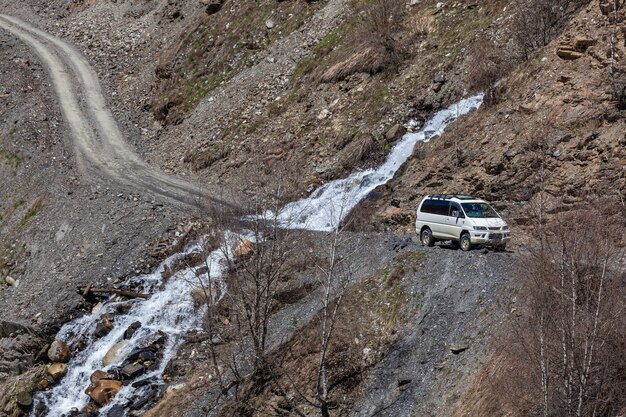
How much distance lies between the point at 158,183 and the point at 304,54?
11.2 metres

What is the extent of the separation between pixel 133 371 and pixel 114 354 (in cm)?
184

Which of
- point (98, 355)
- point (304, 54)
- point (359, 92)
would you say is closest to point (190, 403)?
point (98, 355)

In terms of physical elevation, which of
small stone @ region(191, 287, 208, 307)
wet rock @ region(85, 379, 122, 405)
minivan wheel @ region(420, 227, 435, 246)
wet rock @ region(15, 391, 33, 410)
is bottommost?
wet rock @ region(85, 379, 122, 405)

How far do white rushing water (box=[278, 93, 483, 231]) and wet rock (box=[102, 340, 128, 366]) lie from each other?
7.94 meters

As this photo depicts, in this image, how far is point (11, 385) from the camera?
2917cm

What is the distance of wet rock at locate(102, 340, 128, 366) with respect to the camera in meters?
28.4

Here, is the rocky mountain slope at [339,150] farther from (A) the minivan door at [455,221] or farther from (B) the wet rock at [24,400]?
(A) the minivan door at [455,221]

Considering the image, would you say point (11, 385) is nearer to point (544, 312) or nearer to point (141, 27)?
point (544, 312)

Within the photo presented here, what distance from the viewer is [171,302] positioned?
30.0 metres

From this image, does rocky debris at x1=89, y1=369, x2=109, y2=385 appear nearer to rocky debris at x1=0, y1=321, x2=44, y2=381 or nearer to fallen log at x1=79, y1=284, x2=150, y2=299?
rocky debris at x1=0, y1=321, x2=44, y2=381

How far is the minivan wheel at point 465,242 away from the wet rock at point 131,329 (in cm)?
1265

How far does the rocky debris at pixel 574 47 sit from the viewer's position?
2884 cm

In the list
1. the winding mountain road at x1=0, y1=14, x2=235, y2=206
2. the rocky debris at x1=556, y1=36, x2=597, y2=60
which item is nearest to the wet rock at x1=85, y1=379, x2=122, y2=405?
the winding mountain road at x1=0, y1=14, x2=235, y2=206

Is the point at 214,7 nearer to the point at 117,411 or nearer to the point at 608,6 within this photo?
the point at 608,6
